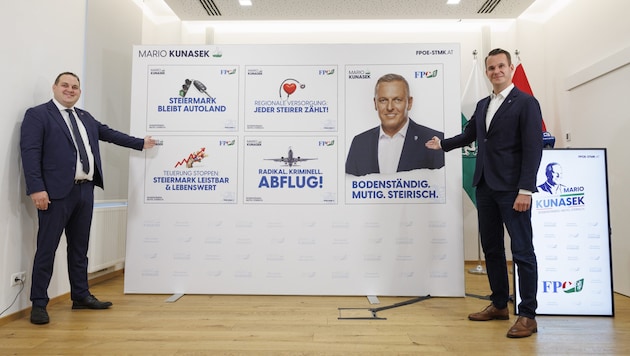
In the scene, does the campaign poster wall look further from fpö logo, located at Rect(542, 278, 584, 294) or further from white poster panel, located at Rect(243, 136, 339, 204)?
fpö logo, located at Rect(542, 278, 584, 294)

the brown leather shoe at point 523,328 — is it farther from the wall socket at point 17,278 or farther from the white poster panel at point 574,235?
the wall socket at point 17,278

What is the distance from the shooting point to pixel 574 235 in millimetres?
2859

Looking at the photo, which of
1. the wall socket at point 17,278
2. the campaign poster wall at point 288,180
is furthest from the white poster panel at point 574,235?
the wall socket at point 17,278

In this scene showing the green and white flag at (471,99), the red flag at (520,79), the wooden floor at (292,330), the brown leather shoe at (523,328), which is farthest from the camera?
the red flag at (520,79)

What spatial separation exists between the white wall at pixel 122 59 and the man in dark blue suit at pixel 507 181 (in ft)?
5.46

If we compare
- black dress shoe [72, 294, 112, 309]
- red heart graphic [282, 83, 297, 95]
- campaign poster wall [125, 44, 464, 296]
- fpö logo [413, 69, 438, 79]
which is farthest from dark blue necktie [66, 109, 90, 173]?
fpö logo [413, 69, 438, 79]

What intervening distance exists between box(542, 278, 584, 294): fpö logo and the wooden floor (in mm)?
192

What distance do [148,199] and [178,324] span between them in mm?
1231

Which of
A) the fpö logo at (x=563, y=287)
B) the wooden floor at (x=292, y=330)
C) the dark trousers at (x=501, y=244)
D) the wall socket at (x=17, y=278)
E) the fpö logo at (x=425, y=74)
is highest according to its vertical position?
the fpö logo at (x=425, y=74)

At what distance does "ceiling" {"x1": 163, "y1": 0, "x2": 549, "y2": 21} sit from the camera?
4520mm

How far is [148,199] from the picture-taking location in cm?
341

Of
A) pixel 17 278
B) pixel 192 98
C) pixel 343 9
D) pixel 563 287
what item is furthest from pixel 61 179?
pixel 563 287

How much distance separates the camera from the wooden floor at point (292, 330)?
2213 millimetres

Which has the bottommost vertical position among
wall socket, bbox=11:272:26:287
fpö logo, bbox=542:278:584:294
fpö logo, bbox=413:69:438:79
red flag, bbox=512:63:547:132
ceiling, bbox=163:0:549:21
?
fpö logo, bbox=542:278:584:294
